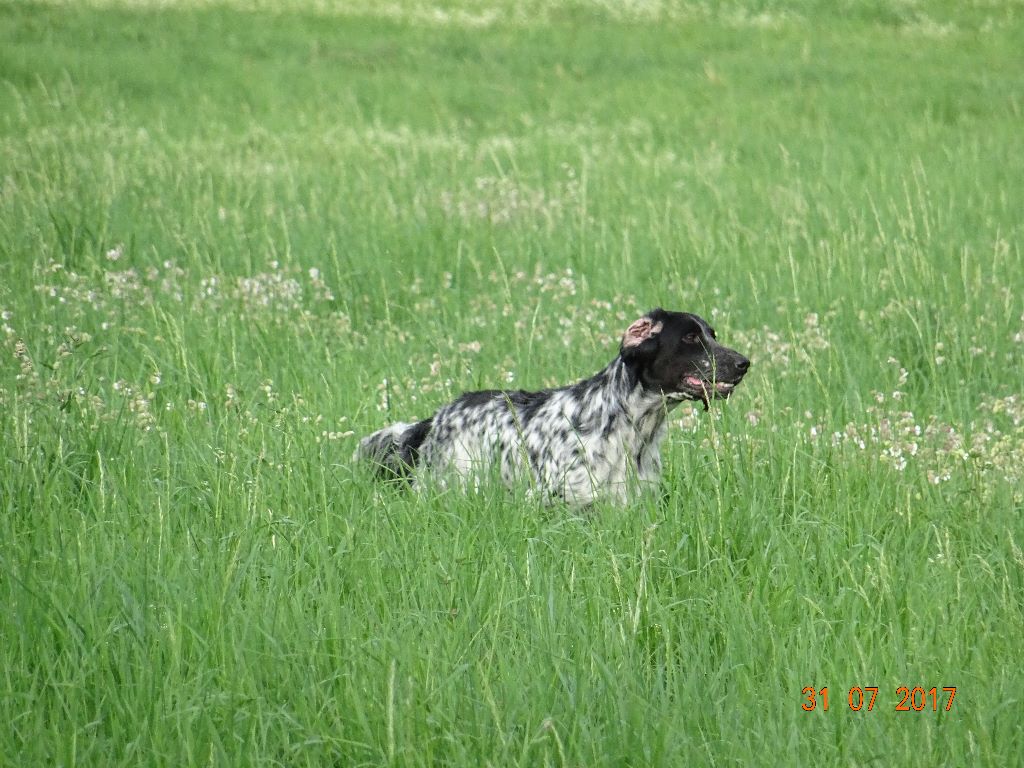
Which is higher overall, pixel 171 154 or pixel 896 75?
pixel 896 75

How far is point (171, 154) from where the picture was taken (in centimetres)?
1282

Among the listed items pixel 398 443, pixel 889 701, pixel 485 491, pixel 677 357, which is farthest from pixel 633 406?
pixel 889 701

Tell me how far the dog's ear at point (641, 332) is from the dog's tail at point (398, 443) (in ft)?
4.07

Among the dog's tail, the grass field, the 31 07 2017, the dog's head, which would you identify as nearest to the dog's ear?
the dog's head

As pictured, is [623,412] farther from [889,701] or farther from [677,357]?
[889,701]

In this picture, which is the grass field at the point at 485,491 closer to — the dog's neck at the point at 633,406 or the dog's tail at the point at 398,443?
the dog's tail at the point at 398,443

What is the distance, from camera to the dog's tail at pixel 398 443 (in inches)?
240

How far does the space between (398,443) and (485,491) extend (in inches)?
51.5

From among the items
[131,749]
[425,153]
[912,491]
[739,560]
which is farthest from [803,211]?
[131,749]

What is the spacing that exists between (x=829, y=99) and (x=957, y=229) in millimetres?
7767

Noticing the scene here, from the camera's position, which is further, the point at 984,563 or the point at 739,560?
the point at 739,560

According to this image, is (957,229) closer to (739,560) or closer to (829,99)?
(739,560)

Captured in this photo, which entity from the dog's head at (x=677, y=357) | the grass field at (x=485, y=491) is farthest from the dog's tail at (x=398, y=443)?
the dog's head at (x=677, y=357)

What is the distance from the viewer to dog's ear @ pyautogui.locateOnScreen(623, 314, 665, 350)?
18.2ft
